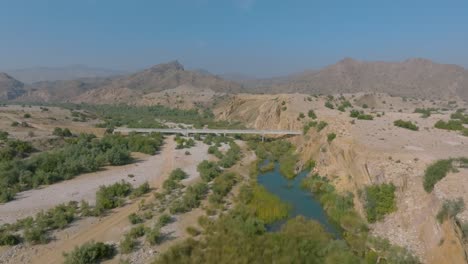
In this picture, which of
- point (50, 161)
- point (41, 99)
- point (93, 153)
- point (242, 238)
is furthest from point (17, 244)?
point (41, 99)

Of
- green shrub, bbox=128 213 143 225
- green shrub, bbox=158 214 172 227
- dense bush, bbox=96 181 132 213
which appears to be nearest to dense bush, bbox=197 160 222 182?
dense bush, bbox=96 181 132 213

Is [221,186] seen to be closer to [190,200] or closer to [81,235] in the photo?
[190,200]

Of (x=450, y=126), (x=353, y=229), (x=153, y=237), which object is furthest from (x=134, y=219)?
(x=450, y=126)

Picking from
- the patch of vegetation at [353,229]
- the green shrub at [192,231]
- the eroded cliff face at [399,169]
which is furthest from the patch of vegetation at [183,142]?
the green shrub at [192,231]

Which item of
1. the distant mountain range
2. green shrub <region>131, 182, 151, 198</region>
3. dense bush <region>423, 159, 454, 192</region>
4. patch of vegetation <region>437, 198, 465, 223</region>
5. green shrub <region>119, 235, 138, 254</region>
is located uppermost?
the distant mountain range

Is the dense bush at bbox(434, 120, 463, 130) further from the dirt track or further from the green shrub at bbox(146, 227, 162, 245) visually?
A: the green shrub at bbox(146, 227, 162, 245)

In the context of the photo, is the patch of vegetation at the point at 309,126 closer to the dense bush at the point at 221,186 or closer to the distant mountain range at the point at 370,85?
the dense bush at the point at 221,186
